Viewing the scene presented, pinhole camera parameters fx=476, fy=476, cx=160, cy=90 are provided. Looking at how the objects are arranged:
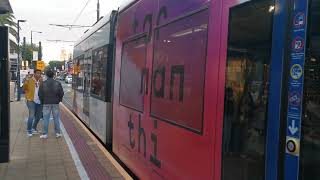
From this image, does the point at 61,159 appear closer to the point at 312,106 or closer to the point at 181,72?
the point at 181,72

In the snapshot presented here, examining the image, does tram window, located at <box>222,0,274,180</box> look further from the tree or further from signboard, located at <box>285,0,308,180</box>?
the tree

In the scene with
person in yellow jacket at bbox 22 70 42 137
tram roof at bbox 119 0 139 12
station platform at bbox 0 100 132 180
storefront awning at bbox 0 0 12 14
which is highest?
tram roof at bbox 119 0 139 12

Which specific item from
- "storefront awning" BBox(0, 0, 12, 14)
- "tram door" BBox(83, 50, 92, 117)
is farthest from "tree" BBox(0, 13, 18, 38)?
"storefront awning" BBox(0, 0, 12, 14)

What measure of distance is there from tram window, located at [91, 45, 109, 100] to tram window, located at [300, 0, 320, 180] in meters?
7.58

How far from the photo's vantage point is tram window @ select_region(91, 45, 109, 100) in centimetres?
1026

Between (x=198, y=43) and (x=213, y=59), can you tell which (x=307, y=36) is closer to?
(x=213, y=59)

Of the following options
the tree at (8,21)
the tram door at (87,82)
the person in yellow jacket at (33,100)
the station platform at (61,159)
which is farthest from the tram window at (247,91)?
the tree at (8,21)

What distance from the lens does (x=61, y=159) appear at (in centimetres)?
880

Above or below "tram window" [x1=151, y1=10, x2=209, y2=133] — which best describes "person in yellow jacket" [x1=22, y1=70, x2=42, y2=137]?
below

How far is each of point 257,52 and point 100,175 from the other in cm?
475

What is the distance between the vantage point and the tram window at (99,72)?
10.3m

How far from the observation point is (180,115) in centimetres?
458

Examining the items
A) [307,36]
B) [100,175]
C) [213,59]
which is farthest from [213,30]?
[100,175]

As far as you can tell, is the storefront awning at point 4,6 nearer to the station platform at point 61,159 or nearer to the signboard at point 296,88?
the station platform at point 61,159
